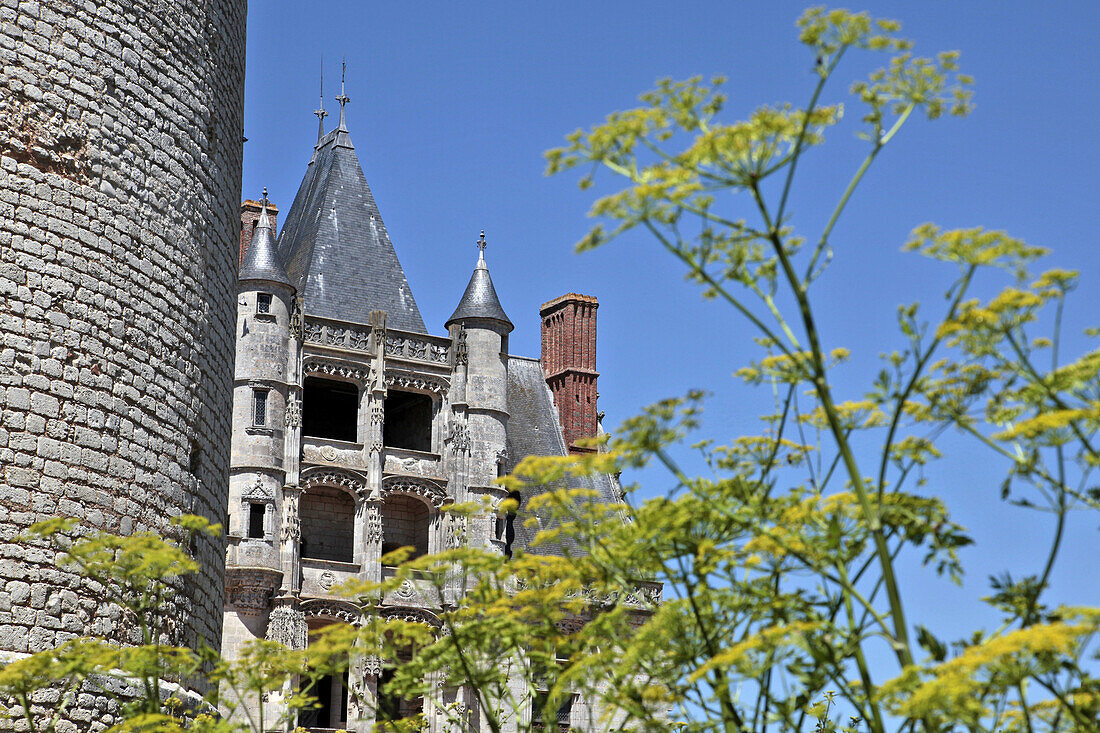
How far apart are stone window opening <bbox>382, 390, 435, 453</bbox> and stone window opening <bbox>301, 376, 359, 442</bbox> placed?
0.74 meters

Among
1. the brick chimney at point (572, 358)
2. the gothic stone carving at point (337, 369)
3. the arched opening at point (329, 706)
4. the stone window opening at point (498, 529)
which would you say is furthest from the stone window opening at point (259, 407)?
the brick chimney at point (572, 358)

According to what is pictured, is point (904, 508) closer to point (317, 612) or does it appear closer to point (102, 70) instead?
point (102, 70)

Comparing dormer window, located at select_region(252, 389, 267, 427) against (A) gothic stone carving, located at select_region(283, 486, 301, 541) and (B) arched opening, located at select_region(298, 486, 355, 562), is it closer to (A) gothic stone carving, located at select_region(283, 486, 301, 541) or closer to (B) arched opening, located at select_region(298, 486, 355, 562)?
(A) gothic stone carving, located at select_region(283, 486, 301, 541)

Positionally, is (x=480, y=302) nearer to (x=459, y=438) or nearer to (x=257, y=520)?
(x=459, y=438)

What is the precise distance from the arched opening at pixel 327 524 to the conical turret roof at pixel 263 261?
4438 millimetres

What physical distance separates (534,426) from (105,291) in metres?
25.3

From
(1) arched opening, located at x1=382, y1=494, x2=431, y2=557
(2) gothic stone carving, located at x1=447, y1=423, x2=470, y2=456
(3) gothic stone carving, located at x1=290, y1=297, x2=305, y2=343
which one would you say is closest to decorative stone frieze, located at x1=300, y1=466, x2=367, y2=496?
(1) arched opening, located at x1=382, y1=494, x2=431, y2=557

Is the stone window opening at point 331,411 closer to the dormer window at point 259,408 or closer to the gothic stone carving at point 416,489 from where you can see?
the gothic stone carving at point 416,489

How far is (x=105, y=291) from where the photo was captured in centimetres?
1070

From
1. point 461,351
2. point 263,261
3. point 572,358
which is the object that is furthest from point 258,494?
point 572,358

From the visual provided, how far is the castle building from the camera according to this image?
1125 inches

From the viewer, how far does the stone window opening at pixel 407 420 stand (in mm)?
32344

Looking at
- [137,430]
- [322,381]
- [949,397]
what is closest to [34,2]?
[137,430]

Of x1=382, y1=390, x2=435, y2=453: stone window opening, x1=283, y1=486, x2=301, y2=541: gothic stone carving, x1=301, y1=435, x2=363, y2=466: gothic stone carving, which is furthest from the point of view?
x1=382, y1=390, x2=435, y2=453: stone window opening
